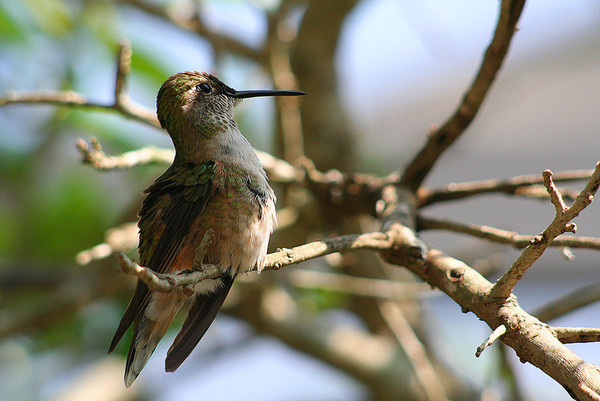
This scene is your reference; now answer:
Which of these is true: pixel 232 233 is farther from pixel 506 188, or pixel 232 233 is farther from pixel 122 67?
pixel 506 188

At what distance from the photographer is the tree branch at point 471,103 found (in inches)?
93.7

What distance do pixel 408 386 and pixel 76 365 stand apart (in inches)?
112

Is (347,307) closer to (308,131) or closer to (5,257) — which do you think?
(308,131)

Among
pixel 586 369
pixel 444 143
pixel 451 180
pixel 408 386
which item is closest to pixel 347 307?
pixel 408 386

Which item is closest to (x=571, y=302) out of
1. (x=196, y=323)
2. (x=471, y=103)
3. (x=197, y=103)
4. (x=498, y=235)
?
(x=498, y=235)

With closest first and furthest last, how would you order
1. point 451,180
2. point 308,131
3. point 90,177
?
point 308,131 → point 90,177 → point 451,180

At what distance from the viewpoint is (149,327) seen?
2.83 meters

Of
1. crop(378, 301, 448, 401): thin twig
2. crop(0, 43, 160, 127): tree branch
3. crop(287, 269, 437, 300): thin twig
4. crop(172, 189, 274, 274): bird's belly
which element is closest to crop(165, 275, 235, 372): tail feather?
crop(172, 189, 274, 274): bird's belly

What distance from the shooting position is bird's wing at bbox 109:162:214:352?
2.64 m

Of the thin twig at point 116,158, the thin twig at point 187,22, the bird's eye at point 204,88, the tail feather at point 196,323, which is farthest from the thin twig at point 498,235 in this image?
the thin twig at point 187,22

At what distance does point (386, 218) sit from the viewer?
2.58 m

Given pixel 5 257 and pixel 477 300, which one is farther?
pixel 5 257

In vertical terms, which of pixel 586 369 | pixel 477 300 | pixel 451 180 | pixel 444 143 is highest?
pixel 451 180

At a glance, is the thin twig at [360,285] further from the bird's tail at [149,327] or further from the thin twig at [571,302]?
the bird's tail at [149,327]
